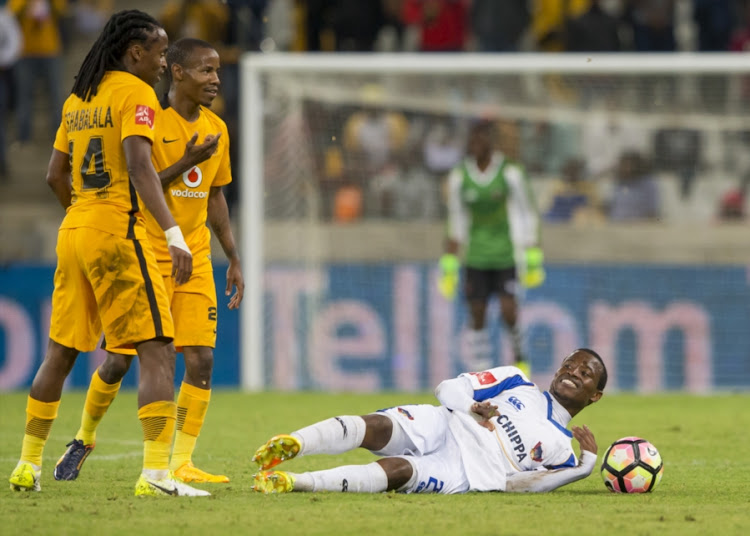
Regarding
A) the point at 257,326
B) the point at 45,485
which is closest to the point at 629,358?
the point at 257,326

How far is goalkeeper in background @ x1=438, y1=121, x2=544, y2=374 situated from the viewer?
41.8ft

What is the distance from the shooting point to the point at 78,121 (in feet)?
19.4

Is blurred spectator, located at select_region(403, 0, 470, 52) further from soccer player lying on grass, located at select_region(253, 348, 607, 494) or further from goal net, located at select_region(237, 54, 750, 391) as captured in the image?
soccer player lying on grass, located at select_region(253, 348, 607, 494)

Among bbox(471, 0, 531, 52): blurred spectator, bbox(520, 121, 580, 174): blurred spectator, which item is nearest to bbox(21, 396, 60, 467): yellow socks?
bbox(520, 121, 580, 174): blurred spectator

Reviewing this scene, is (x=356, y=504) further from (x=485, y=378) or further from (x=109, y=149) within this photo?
(x=109, y=149)

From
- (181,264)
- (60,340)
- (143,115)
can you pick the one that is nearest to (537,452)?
(181,264)

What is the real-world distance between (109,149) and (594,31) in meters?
10.5

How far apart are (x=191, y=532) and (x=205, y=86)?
259cm

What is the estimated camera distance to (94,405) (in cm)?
678

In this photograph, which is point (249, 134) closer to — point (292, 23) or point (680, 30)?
point (292, 23)

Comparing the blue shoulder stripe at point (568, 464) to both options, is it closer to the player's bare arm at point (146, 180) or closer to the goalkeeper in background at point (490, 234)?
the player's bare arm at point (146, 180)

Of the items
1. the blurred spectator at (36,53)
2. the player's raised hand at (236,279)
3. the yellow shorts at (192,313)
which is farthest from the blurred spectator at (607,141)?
the yellow shorts at (192,313)

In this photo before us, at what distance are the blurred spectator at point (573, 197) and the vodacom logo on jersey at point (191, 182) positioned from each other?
8514 mm

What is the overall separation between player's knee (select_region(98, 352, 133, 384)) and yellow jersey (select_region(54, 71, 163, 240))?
3.16 ft
